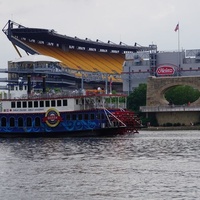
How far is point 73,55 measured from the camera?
17862cm

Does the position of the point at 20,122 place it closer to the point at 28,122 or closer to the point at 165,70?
the point at 28,122

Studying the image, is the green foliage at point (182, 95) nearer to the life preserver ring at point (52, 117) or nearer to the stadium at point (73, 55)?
the stadium at point (73, 55)

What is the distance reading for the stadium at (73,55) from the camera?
16312 centimetres

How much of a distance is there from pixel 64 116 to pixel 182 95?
48.4 meters

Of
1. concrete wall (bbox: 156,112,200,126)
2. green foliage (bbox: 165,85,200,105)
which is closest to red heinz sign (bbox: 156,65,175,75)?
green foliage (bbox: 165,85,200,105)

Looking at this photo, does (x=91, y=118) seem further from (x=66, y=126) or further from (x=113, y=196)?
(x=113, y=196)

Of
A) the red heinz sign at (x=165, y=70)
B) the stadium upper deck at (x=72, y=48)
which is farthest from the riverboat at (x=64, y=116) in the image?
the stadium upper deck at (x=72, y=48)

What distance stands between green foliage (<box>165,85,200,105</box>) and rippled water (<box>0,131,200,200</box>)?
5415 centimetres

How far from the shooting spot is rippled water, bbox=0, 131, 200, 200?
39.6 metres

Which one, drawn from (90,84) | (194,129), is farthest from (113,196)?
(90,84)

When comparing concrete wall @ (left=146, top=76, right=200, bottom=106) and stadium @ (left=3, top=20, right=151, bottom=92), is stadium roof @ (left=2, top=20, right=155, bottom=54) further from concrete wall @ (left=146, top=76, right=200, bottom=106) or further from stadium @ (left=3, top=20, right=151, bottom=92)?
concrete wall @ (left=146, top=76, right=200, bottom=106)

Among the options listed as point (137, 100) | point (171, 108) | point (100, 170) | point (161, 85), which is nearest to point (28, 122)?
point (100, 170)

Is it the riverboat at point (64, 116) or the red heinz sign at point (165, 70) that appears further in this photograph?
the red heinz sign at point (165, 70)

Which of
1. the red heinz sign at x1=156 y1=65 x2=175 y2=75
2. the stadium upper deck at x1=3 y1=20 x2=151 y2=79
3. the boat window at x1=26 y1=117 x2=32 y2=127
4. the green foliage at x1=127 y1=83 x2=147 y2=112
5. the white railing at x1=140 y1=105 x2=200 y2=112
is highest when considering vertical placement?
the stadium upper deck at x1=3 y1=20 x2=151 y2=79
